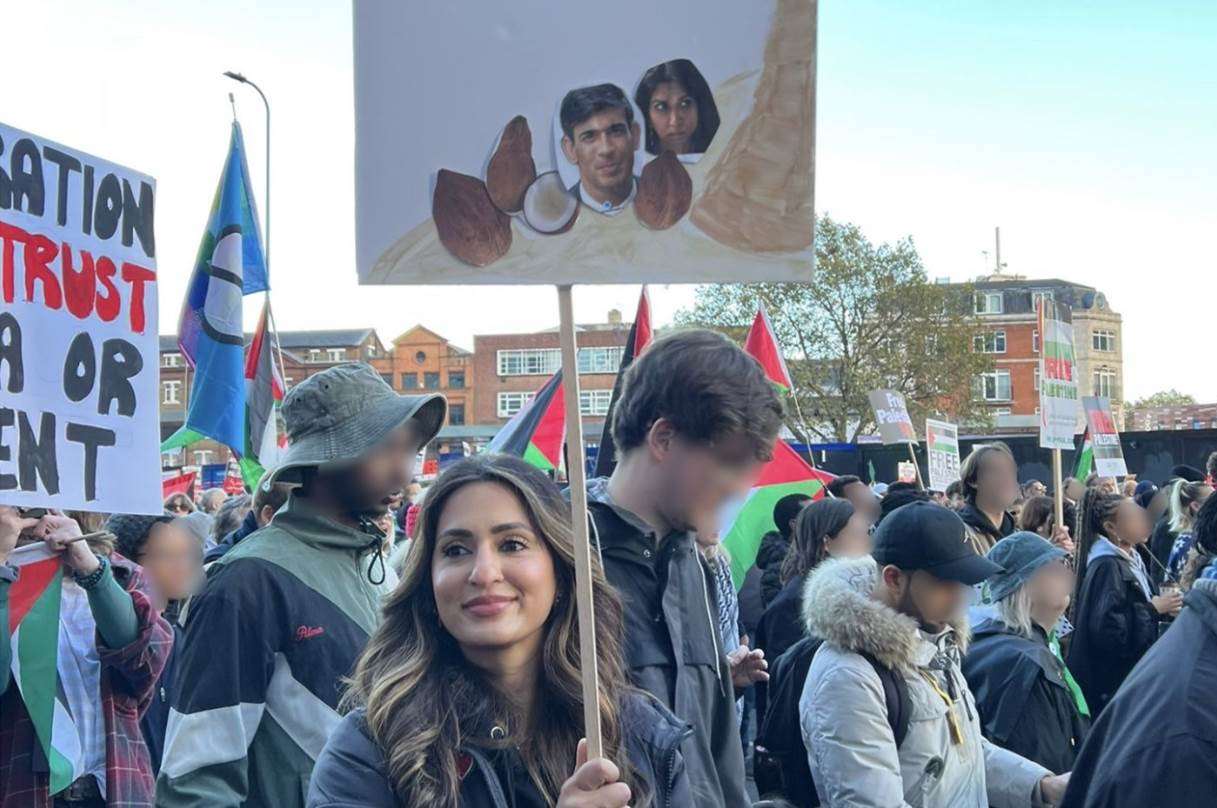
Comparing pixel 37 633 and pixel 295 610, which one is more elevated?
pixel 295 610

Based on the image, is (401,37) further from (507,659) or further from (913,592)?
(913,592)

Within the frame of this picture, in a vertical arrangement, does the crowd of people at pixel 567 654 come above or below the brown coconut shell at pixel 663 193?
below

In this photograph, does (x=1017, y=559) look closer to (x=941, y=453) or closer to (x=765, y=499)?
(x=765, y=499)

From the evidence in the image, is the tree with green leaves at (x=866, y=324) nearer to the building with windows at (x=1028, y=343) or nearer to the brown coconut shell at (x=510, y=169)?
the building with windows at (x=1028, y=343)

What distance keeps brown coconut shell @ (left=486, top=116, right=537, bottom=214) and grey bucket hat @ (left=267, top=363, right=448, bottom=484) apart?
1216 millimetres

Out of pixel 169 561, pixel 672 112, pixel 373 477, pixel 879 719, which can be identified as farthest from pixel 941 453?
pixel 672 112

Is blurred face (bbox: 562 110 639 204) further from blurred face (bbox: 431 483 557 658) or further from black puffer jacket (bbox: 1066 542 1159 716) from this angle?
black puffer jacket (bbox: 1066 542 1159 716)

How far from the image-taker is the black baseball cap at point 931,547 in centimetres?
407

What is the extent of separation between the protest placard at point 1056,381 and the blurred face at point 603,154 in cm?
850

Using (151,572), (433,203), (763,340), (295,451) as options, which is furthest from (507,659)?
(763,340)

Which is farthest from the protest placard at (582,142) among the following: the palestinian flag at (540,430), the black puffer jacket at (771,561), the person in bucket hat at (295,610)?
the black puffer jacket at (771,561)

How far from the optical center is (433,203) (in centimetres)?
249

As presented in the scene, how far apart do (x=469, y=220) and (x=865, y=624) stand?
194cm

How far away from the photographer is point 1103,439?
16.0 meters
